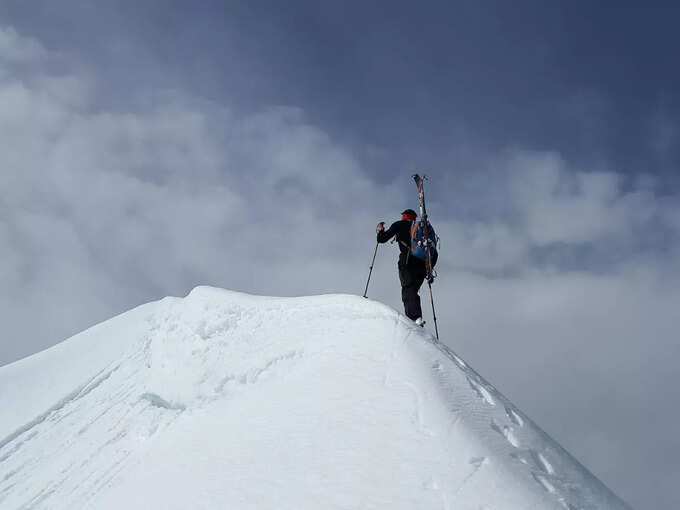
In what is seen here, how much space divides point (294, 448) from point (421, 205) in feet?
21.1

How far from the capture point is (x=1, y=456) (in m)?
8.41

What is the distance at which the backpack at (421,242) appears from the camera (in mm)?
8805

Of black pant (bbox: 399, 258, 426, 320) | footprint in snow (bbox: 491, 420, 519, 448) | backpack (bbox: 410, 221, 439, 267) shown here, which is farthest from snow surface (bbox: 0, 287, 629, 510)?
backpack (bbox: 410, 221, 439, 267)

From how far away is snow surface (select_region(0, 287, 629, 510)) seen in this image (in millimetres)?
3682

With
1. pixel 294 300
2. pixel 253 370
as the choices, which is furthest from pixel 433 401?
pixel 294 300

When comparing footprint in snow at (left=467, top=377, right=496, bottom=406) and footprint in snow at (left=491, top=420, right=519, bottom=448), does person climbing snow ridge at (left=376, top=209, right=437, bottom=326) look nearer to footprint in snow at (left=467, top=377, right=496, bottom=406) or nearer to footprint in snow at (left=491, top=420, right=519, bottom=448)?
footprint in snow at (left=467, top=377, right=496, bottom=406)

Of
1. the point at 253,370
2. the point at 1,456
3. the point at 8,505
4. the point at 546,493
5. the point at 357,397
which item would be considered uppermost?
the point at 253,370

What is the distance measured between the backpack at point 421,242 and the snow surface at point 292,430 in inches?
100

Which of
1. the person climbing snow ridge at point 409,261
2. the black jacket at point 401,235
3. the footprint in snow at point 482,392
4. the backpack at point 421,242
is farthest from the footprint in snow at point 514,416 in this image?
the black jacket at point 401,235

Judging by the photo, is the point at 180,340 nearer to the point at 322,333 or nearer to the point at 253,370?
the point at 253,370

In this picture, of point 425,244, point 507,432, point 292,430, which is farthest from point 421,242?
point 292,430

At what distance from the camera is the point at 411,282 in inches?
345

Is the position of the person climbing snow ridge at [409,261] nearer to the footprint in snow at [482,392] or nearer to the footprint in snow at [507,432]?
the footprint in snow at [482,392]

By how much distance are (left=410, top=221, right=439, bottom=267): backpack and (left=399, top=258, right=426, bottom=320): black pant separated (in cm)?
16
